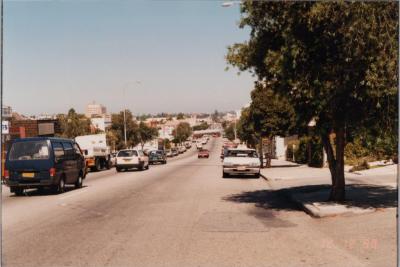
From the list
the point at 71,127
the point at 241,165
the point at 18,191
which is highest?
the point at 71,127

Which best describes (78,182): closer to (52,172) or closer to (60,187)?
(60,187)

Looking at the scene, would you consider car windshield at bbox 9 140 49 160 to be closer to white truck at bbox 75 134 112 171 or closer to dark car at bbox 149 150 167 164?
white truck at bbox 75 134 112 171

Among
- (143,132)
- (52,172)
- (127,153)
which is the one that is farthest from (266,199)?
(143,132)

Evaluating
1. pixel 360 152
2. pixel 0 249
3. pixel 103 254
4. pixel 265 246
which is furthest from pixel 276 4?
pixel 360 152

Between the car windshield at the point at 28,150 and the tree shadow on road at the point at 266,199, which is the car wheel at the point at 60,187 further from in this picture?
the tree shadow on road at the point at 266,199

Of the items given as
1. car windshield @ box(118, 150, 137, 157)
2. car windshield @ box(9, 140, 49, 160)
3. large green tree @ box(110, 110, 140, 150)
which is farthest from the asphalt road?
A: large green tree @ box(110, 110, 140, 150)

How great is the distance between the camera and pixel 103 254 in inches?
313

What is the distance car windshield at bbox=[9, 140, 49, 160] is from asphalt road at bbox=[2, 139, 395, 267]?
81.4 inches

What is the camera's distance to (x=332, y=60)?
11773 mm

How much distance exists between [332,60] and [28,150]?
10.8 metres

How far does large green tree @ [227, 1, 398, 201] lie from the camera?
1016 cm

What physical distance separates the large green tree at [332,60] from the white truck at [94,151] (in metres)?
25.5

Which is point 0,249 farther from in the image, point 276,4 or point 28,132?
point 28,132

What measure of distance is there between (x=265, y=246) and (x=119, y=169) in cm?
2825
